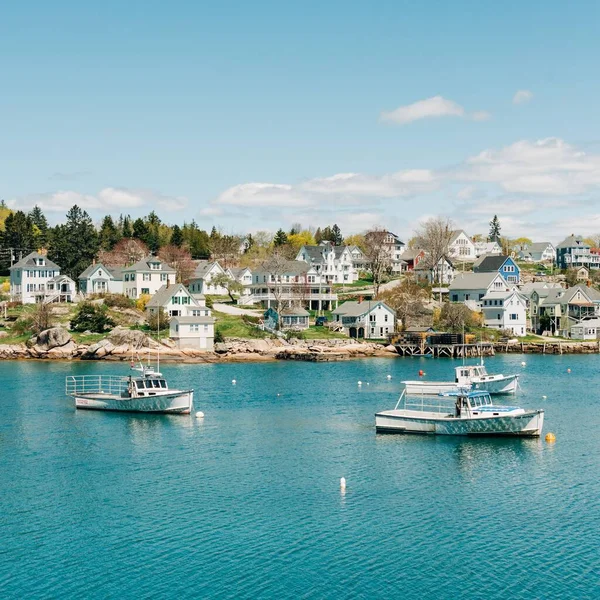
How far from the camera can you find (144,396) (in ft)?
247

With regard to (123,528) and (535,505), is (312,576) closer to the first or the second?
(123,528)

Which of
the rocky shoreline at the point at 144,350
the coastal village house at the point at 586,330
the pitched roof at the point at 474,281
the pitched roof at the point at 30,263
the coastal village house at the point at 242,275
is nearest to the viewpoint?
the rocky shoreline at the point at 144,350

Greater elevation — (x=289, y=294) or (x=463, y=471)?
(x=289, y=294)

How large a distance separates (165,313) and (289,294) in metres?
31.3

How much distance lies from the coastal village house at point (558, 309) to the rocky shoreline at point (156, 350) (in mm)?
45605

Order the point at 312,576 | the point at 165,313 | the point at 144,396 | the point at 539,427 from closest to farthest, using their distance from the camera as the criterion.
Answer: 1. the point at 312,576
2. the point at 539,427
3. the point at 144,396
4. the point at 165,313

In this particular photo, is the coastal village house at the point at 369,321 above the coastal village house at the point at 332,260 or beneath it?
beneath

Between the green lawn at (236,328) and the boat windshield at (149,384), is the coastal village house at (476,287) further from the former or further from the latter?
the boat windshield at (149,384)

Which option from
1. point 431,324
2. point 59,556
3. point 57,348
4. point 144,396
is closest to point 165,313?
point 57,348

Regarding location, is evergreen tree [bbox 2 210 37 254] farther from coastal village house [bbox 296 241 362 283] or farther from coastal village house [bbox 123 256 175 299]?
coastal village house [bbox 296 241 362 283]

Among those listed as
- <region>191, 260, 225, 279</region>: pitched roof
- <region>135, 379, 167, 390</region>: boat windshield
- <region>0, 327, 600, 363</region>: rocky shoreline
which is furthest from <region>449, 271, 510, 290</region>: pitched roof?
<region>135, 379, 167, 390</region>: boat windshield

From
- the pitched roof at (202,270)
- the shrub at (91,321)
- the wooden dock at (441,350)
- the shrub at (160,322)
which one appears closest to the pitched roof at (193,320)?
the shrub at (160,322)

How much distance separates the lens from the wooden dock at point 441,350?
13138 cm

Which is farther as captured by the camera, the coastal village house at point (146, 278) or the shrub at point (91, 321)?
the coastal village house at point (146, 278)
